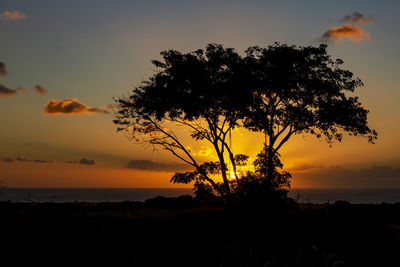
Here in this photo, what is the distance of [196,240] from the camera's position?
11.5m

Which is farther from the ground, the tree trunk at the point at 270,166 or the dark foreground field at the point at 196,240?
the tree trunk at the point at 270,166

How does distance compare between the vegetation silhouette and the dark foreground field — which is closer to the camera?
the dark foreground field

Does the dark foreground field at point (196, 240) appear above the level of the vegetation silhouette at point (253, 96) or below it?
below

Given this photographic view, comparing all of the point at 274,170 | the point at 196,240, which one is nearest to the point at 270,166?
the point at 274,170

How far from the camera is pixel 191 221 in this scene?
46.9 ft

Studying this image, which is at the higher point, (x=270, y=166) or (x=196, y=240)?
(x=270, y=166)

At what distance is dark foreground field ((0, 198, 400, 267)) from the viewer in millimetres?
8609

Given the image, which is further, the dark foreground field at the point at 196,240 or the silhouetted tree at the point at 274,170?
the silhouetted tree at the point at 274,170

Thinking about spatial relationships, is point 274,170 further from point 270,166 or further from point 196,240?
point 196,240

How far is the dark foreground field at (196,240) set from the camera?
28.2ft

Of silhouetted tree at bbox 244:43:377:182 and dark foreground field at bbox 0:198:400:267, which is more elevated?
silhouetted tree at bbox 244:43:377:182

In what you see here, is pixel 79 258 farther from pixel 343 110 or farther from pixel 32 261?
pixel 343 110

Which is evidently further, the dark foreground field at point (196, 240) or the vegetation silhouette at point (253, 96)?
the vegetation silhouette at point (253, 96)

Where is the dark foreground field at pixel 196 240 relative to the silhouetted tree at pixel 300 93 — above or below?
below
